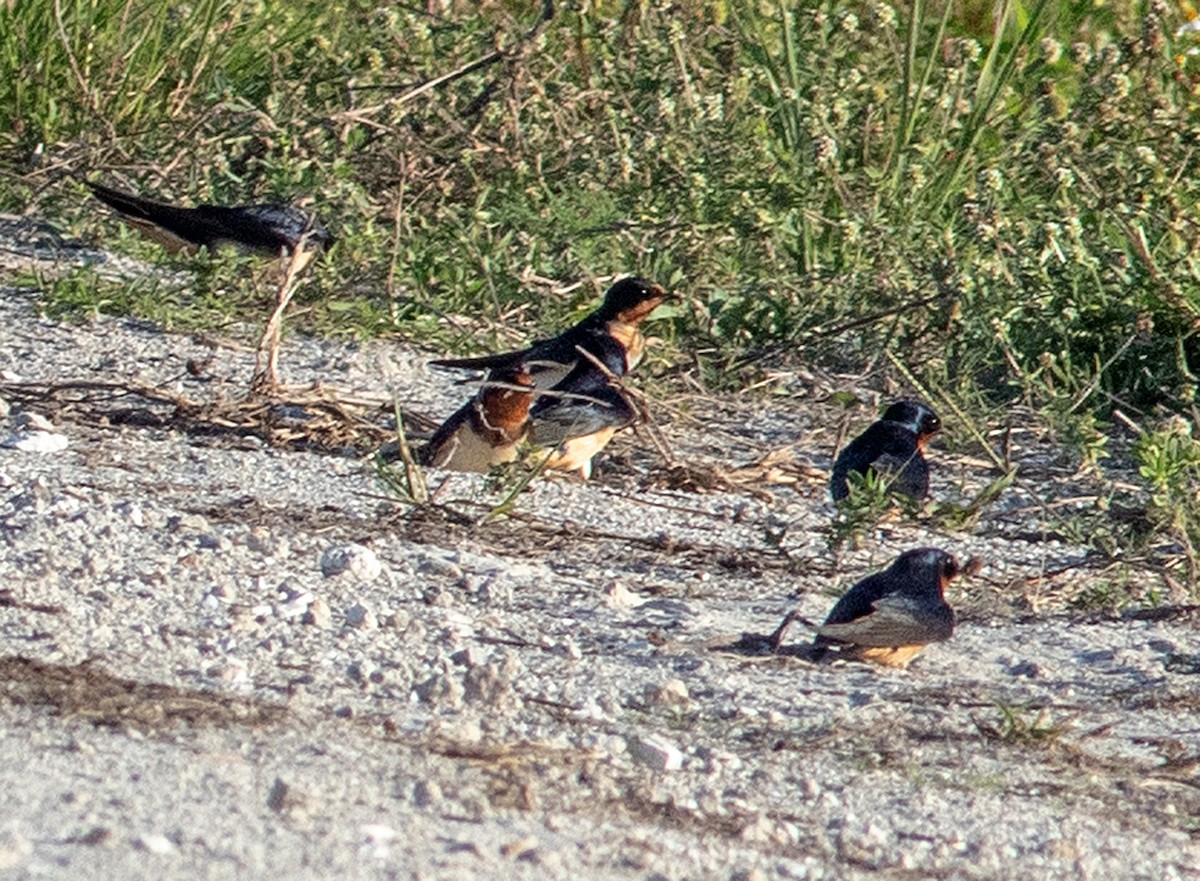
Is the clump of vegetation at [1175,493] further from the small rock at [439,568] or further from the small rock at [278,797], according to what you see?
the small rock at [278,797]

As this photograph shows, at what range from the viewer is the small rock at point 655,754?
160 inches

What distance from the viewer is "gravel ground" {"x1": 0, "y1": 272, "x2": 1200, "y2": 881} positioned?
3605 millimetres

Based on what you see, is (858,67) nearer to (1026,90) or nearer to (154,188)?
(1026,90)

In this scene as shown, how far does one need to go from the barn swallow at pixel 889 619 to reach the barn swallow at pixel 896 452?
0.94 m

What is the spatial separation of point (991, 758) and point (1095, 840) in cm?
41

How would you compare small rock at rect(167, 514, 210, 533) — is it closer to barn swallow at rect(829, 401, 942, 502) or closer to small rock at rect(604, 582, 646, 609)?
small rock at rect(604, 582, 646, 609)

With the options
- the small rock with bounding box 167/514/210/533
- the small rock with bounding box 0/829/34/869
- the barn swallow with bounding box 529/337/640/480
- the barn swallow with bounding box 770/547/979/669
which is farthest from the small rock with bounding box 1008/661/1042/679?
the small rock with bounding box 0/829/34/869

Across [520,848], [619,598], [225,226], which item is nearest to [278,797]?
[520,848]

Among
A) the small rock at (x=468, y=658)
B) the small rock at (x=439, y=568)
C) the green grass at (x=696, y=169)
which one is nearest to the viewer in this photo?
the small rock at (x=468, y=658)

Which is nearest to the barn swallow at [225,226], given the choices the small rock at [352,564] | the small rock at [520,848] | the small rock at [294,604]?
the small rock at [352,564]

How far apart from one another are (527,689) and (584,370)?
245cm

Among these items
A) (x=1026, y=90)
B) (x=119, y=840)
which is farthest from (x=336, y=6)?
(x=119, y=840)

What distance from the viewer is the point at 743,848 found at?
369cm

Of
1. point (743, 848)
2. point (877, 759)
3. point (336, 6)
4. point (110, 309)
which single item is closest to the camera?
point (743, 848)
